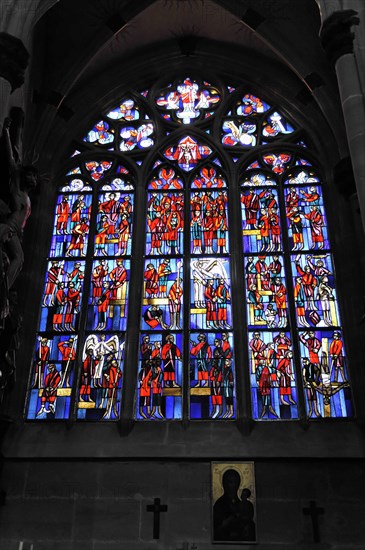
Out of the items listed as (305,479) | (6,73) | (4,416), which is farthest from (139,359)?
(6,73)

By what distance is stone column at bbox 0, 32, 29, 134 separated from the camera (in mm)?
7500

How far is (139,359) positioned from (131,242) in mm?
1929

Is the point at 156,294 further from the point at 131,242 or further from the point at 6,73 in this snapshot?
the point at 6,73

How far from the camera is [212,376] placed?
8391mm

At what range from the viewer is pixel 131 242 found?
962 centimetres

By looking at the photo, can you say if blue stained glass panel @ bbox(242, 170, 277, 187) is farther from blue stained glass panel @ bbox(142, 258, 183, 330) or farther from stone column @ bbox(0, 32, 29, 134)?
stone column @ bbox(0, 32, 29, 134)

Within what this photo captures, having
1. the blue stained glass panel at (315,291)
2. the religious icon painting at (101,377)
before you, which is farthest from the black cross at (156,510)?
the blue stained glass panel at (315,291)

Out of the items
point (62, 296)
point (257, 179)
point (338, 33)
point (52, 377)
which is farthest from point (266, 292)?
point (338, 33)

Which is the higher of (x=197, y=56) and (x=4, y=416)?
(x=197, y=56)

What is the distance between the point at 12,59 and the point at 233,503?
18.8ft

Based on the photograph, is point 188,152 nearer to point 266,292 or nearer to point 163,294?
point 163,294

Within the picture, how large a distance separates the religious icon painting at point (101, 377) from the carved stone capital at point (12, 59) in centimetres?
346

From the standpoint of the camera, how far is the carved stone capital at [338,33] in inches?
301

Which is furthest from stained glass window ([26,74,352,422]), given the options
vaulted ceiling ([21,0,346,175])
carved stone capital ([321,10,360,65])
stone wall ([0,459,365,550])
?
carved stone capital ([321,10,360,65])
